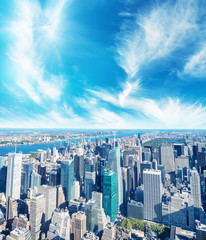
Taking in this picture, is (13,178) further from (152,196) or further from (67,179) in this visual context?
(152,196)

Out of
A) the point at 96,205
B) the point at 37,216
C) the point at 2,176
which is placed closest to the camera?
the point at 37,216

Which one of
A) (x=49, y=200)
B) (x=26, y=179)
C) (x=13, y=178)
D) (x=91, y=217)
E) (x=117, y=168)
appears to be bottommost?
(x=91, y=217)

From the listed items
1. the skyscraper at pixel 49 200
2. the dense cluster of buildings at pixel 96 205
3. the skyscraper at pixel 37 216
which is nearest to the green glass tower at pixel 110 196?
the dense cluster of buildings at pixel 96 205

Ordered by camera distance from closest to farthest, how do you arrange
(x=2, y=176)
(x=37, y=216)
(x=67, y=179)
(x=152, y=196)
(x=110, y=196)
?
1. (x=37, y=216)
2. (x=110, y=196)
3. (x=152, y=196)
4. (x=67, y=179)
5. (x=2, y=176)

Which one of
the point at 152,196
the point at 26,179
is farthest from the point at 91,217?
the point at 26,179

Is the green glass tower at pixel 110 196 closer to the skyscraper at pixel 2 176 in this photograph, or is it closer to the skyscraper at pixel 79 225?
the skyscraper at pixel 79 225

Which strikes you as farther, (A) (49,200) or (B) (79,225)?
(A) (49,200)

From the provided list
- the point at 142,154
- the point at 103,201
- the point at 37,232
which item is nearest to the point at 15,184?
the point at 37,232

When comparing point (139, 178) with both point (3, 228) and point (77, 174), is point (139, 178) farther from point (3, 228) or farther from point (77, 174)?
point (3, 228)
